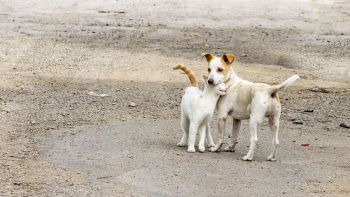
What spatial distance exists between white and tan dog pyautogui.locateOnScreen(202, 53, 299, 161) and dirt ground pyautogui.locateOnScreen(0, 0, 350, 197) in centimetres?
28

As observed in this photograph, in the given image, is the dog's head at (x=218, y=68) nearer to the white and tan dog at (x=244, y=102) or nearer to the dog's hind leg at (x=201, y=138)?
the white and tan dog at (x=244, y=102)

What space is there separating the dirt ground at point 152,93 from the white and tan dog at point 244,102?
0.90 feet

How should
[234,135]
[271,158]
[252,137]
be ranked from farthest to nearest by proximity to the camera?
[234,135], [271,158], [252,137]

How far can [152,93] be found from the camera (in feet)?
39.8

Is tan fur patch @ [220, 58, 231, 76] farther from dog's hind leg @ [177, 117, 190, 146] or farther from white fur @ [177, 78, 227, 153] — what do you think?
dog's hind leg @ [177, 117, 190, 146]

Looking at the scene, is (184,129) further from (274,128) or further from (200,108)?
(274,128)

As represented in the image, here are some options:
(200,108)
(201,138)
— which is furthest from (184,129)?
(200,108)

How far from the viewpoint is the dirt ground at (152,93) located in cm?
741

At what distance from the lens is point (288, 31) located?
18.5m

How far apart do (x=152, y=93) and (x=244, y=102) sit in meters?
3.92

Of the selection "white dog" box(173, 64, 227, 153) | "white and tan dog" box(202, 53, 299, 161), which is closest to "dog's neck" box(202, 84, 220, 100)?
"white dog" box(173, 64, 227, 153)

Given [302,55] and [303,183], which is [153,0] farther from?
[303,183]

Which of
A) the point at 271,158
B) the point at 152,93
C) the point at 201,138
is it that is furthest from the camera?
the point at 152,93

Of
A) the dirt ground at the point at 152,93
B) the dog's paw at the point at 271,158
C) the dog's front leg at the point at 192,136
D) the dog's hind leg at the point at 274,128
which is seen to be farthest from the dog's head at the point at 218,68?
the dog's paw at the point at 271,158
